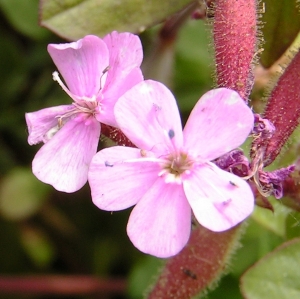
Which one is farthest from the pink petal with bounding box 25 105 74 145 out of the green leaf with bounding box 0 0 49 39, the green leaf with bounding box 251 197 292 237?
the green leaf with bounding box 0 0 49 39

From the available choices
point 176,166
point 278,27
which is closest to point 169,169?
point 176,166

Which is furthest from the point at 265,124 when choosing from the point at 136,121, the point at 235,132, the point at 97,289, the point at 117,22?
the point at 97,289

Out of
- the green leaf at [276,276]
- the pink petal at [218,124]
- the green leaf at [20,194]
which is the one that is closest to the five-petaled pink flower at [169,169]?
the pink petal at [218,124]

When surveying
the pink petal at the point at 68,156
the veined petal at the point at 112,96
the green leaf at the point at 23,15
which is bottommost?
the green leaf at the point at 23,15

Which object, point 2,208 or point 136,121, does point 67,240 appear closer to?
point 2,208

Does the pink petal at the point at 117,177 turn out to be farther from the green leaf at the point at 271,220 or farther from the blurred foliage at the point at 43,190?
the blurred foliage at the point at 43,190

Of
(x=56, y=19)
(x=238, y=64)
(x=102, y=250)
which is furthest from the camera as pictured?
(x=102, y=250)
